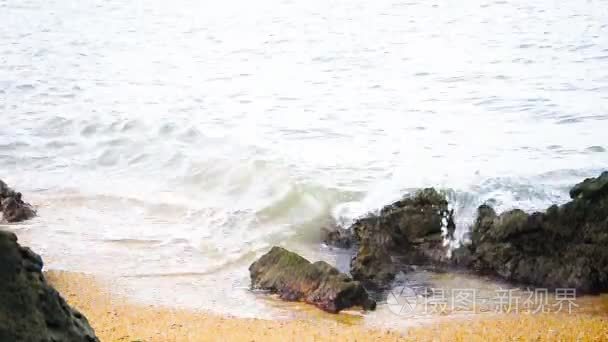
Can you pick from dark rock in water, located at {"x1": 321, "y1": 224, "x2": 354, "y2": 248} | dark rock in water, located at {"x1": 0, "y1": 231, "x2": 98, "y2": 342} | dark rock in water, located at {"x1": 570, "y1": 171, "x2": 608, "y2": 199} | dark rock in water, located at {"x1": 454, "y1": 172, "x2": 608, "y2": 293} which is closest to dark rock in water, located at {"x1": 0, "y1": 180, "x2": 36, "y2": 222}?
dark rock in water, located at {"x1": 321, "y1": 224, "x2": 354, "y2": 248}

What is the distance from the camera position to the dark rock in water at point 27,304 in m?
4.09

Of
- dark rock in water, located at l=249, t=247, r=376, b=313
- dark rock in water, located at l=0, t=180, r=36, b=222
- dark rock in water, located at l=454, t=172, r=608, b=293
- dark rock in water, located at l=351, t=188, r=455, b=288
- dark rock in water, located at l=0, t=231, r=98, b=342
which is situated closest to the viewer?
dark rock in water, located at l=0, t=231, r=98, b=342

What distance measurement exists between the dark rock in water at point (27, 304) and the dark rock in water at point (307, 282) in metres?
3.45

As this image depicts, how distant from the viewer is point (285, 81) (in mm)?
18875

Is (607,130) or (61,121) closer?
(607,130)

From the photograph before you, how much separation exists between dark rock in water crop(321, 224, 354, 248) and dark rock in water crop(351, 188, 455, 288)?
105 mm

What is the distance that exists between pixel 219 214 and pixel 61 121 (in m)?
6.19

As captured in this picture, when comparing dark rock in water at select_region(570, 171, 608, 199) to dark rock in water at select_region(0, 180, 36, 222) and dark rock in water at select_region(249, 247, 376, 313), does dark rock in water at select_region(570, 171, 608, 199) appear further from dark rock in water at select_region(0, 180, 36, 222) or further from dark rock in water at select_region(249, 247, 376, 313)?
dark rock in water at select_region(0, 180, 36, 222)

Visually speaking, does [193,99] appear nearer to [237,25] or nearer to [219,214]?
[219,214]

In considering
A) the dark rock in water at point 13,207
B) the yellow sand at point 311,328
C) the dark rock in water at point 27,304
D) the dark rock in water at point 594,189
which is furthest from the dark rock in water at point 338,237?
the dark rock in water at point 27,304

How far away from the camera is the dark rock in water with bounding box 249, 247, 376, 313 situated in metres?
7.75

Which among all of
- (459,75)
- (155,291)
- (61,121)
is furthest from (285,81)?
(155,291)

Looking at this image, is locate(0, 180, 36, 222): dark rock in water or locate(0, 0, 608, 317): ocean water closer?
locate(0, 0, 608, 317): ocean water

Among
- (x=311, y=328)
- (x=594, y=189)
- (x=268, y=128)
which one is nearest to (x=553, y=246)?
(x=594, y=189)
